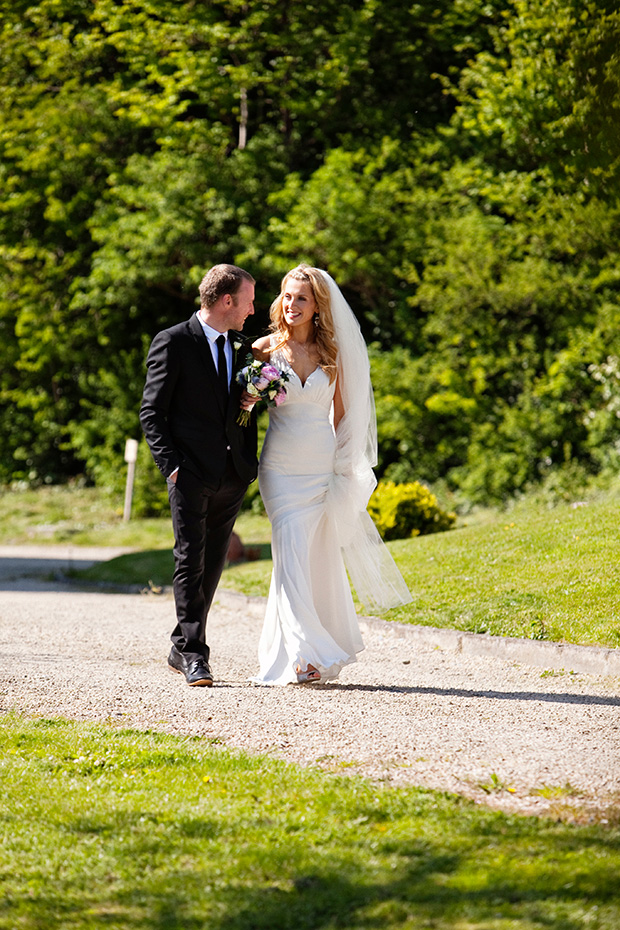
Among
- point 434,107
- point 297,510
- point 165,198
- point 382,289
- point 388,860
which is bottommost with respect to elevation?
point 388,860

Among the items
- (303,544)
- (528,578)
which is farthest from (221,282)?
(528,578)

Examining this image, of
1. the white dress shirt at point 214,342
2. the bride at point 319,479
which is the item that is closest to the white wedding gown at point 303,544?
the bride at point 319,479

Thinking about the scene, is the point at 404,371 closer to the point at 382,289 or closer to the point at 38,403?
the point at 382,289

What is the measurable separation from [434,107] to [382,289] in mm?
4501

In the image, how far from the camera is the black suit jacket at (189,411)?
6383 millimetres

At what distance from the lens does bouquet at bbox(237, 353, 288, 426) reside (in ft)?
21.1

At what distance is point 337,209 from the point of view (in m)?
20.8

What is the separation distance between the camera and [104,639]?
8664 mm

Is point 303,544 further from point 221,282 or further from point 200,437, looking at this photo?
point 221,282

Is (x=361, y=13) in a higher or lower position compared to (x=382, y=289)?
higher

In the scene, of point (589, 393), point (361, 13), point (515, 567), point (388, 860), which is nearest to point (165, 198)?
point (361, 13)

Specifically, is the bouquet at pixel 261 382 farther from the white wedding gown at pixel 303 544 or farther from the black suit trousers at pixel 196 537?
the black suit trousers at pixel 196 537

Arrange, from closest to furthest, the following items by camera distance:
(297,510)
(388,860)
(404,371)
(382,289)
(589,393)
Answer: (388,860) → (297,510) → (589,393) → (404,371) → (382,289)

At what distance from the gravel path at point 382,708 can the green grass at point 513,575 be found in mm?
471
